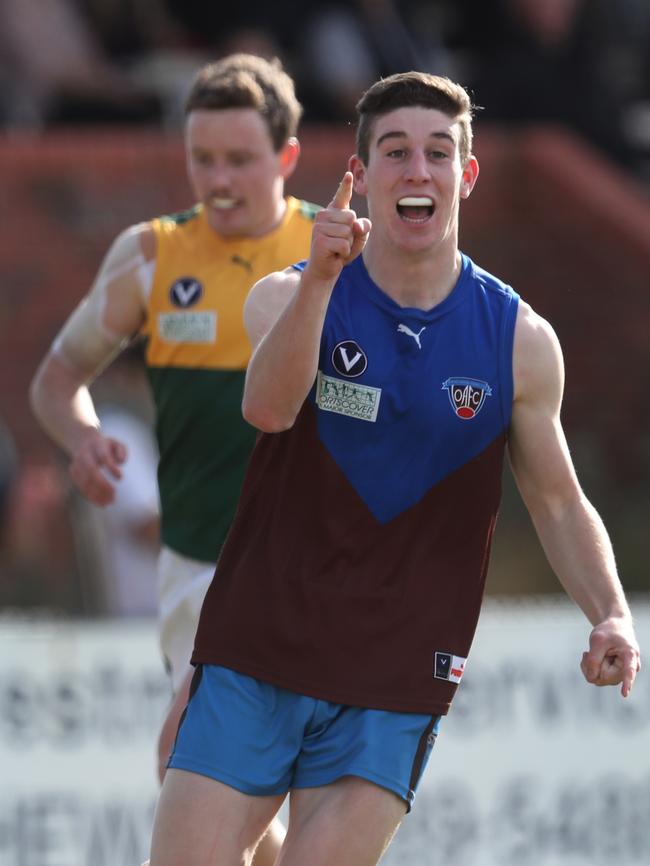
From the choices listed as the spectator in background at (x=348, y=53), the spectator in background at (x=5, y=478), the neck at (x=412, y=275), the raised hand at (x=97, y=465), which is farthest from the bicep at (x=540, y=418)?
the spectator in background at (x=348, y=53)

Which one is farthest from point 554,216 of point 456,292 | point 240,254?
point 456,292

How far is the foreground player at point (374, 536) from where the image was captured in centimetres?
437

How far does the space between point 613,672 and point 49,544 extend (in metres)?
6.67

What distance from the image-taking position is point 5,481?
1006cm

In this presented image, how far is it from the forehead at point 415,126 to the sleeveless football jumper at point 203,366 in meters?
1.44

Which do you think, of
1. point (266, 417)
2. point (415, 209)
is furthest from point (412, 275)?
point (266, 417)

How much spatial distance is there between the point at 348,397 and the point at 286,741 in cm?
83

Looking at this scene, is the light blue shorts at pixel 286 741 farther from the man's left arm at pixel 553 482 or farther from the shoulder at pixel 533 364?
the shoulder at pixel 533 364

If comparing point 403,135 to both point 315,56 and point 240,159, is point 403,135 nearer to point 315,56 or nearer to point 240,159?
point 240,159

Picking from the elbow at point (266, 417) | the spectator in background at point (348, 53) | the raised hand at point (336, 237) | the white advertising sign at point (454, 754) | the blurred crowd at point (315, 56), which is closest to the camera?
the raised hand at point (336, 237)

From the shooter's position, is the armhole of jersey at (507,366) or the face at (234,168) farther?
the face at (234,168)

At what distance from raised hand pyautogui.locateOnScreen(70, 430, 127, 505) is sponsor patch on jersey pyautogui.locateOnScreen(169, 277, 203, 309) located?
0.58m

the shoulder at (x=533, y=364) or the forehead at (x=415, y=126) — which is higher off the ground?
the forehead at (x=415, y=126)

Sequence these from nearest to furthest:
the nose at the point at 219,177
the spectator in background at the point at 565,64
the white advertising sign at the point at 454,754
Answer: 1. the nose at the point at 219,177
2. the white advertising sign at the point at 454,754
3. the spectator in background at the point at 565,64
